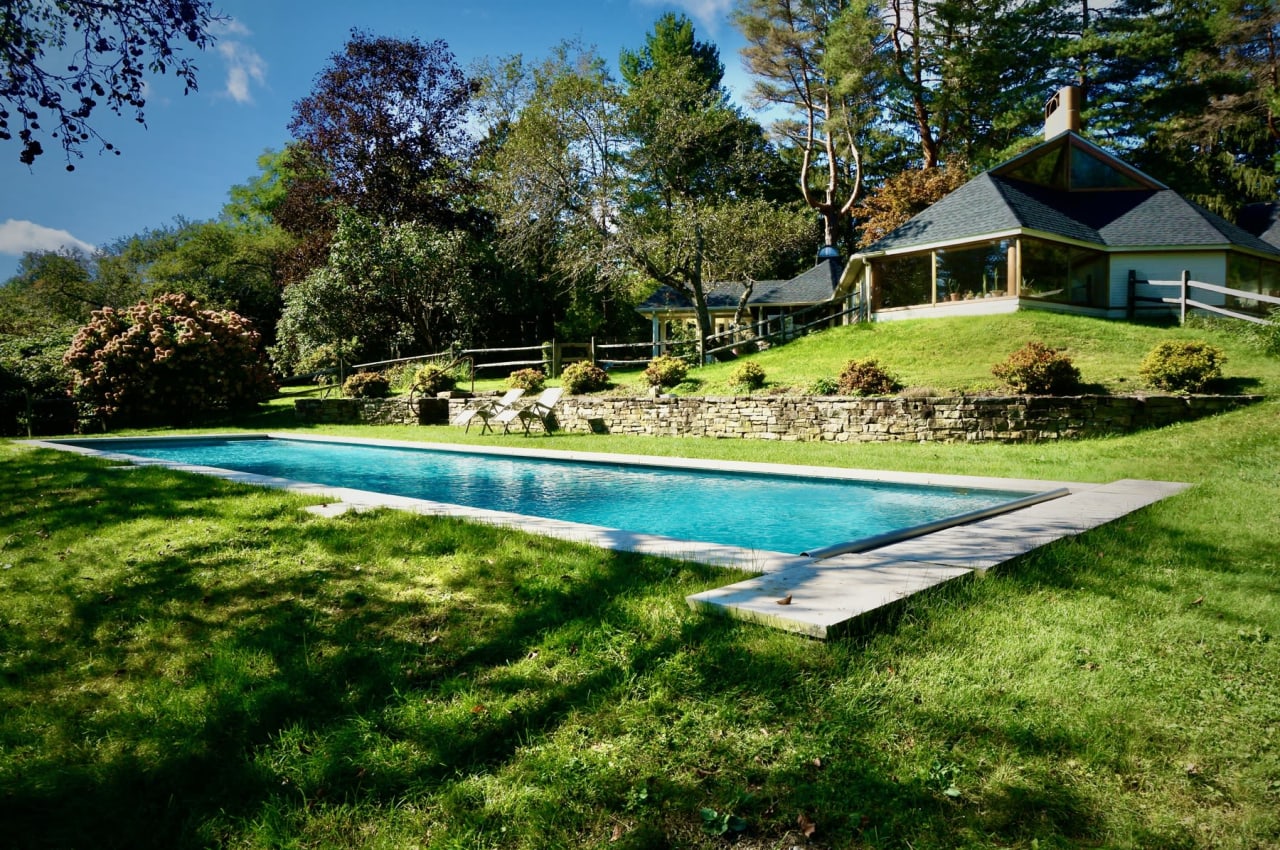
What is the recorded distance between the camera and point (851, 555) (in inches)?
168

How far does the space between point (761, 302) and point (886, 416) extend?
1853 centimetres

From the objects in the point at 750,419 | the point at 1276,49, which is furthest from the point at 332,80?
the point at 1276,49

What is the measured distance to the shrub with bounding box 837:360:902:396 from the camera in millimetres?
13078

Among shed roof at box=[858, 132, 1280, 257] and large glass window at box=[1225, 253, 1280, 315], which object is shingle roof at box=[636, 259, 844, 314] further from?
large glass window at box=[1225, 253, 1280, 315]

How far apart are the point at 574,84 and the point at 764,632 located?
21.2 m

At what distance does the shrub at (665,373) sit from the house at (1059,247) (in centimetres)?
778

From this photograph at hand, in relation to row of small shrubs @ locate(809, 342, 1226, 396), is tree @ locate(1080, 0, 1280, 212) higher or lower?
higher

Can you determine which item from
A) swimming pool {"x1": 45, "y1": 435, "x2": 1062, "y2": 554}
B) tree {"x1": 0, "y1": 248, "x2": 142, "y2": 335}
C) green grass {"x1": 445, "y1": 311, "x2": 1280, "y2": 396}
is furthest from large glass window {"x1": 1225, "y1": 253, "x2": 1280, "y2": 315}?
tree {"x1": 0, "y1": 248, "x2": 142, "y2": 335}

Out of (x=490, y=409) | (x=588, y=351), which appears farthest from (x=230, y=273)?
(x=490, y=409)

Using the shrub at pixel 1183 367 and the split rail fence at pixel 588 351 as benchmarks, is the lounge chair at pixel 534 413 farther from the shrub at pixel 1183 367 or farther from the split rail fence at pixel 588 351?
the shrub at pixel 1183 367

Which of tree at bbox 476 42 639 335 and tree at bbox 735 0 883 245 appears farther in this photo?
tree at bbox 735 0 883 245

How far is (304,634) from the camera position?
10.3 ft

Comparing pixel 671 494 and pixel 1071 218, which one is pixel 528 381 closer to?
pixel 671 494

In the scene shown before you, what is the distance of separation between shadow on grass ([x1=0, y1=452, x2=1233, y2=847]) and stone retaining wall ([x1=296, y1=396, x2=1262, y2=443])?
825 centimetres
